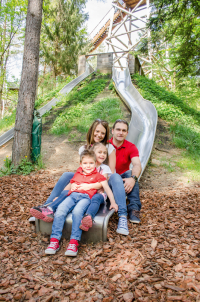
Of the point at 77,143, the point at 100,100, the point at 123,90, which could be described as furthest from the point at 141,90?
the point at 77,143

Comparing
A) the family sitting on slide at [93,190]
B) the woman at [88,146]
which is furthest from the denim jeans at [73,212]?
the woman at [88,146]

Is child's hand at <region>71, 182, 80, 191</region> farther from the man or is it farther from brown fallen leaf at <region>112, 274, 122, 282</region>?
brown fallen leaf at <region>112, 274, 122, 282</region>

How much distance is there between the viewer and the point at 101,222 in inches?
87.8

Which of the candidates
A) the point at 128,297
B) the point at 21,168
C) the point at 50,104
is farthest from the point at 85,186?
the point at 50,104

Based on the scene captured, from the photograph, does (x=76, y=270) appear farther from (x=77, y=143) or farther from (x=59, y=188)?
(x=77, y=143)

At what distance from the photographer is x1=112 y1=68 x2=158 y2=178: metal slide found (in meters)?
5.60

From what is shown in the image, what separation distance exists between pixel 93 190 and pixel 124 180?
56 cm

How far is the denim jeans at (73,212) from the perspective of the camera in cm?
217

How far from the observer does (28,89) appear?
192 inches

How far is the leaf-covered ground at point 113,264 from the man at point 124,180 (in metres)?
0.16

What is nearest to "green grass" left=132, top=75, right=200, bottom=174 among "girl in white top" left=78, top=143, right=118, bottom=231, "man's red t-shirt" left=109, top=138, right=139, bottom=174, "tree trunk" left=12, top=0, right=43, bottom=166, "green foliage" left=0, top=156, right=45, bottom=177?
"man's red t-shirt" left=109, top=138, right=139, bottom=174

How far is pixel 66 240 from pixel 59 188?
611mm

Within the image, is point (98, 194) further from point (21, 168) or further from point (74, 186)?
point (21, 168)

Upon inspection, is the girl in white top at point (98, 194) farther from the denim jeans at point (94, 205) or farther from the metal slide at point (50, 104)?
the metal slide at point (50, 104)
